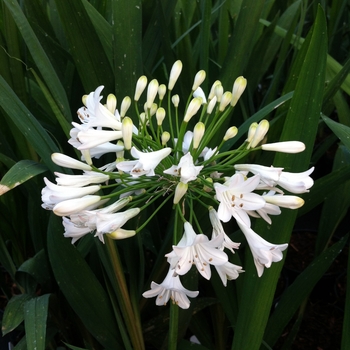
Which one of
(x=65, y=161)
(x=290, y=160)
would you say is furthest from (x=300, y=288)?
(x=65, y=161)

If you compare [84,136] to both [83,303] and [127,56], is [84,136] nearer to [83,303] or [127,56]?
[127,56]

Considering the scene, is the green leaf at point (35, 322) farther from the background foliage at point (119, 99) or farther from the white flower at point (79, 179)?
the white flower at point (79, 179)

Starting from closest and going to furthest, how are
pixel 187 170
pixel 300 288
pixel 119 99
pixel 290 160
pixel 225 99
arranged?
pixel 187 170 → pixel 225 99 → pixel 290 160 → pixel 119 99 → pixel 300 288

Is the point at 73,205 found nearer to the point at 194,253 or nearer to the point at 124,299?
the point at 194,253

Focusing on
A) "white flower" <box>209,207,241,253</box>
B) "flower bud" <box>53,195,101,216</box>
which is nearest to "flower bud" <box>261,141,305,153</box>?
"white flower" <box>209,207,241,253</box>

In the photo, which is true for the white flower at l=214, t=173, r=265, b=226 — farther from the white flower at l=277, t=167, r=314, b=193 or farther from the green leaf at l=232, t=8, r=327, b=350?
the green leaf at l=232, t=8, r=327, b=350
